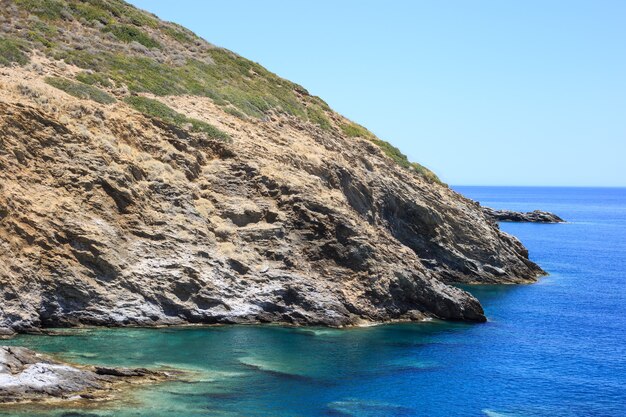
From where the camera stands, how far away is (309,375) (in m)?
41.5

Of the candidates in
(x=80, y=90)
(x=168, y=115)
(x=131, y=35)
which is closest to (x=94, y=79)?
(x=80, y=90)

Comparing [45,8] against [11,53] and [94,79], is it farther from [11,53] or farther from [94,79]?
[94,79]

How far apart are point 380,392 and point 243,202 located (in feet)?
77.1

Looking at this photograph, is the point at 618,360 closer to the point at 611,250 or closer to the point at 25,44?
the point at 25,44

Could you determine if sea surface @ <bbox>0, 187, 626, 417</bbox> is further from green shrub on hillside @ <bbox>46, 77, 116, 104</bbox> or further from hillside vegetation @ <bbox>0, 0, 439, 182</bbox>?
hillside vegetation @ <bbox>0, 0, 439, 182</bbox>

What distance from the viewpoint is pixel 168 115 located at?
61969mm

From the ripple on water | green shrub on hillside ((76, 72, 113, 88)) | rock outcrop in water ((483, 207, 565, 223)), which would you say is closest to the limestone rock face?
green shrub on hillside ((76, 72, 113, 88))

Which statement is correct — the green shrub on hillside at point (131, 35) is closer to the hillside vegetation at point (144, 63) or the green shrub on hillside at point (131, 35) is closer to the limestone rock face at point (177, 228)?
the hillside vegetation at point (144, 63)

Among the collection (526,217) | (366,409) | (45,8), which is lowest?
(366,409)

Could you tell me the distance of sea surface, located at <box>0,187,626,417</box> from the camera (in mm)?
35969

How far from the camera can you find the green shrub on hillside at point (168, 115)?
61.0m

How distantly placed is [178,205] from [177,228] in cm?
260

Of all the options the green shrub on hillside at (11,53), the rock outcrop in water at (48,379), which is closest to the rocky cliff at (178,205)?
the green shrub on hillside at (11,53)

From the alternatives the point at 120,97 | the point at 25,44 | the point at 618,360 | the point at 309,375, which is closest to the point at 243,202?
the point at 120,97
